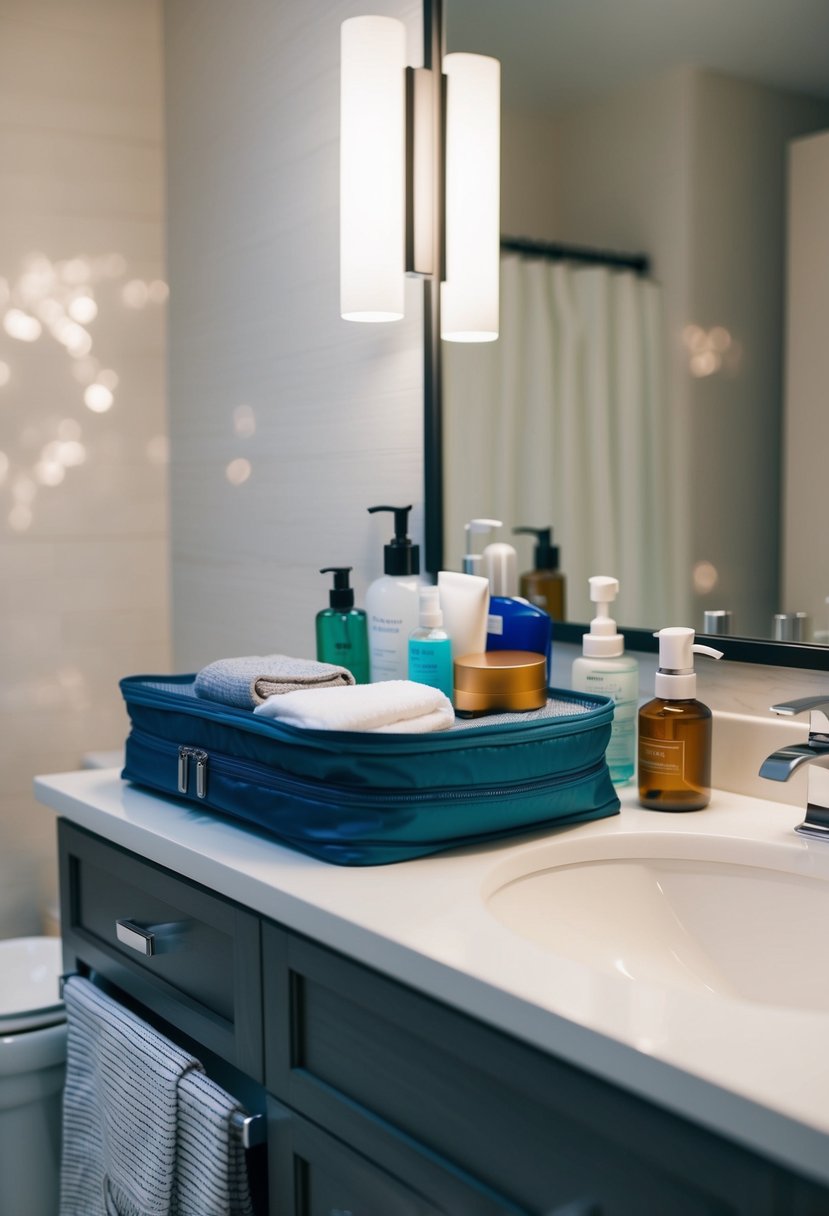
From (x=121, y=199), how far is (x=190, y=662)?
875 mm

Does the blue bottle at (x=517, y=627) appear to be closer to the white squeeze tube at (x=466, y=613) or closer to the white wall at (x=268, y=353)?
the white squeeze tube at (x=466, y=613)

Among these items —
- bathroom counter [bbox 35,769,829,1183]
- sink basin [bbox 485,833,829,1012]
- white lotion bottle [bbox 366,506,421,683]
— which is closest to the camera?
bathroom counter [bbox 35,769,829,1183]

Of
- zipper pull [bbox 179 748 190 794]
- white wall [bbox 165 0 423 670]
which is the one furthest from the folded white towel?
white wall [bbox 165 0 423 670]

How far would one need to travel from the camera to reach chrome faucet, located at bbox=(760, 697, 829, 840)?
0.99 m

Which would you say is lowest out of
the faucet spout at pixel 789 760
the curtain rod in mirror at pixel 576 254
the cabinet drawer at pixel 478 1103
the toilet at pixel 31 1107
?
the toilet at pixel 31 1107

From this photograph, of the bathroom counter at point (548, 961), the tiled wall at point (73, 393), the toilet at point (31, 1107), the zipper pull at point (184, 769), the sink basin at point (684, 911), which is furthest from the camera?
the tiled wall at point (73, 393)

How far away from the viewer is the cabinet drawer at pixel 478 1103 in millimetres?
626

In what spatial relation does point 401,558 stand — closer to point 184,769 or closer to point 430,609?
point 430,609

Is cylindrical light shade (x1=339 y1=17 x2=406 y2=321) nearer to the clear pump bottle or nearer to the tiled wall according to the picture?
the clear pump bottle

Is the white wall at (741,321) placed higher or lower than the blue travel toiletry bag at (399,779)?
higher

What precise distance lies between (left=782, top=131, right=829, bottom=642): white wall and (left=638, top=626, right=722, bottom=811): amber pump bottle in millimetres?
108

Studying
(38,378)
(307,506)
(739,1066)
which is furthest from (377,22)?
(739,1066)

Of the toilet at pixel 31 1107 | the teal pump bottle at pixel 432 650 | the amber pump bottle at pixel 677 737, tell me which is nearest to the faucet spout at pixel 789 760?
the amber pump bottle at pixel 677 737

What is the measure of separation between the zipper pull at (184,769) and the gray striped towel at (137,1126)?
0.23 meters
